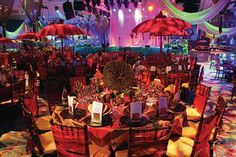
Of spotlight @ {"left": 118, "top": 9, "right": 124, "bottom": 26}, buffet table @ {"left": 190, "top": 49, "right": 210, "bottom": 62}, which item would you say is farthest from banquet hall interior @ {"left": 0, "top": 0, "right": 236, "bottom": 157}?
buffet table @ {"left": 190, "top": 49, "right": 210, "bottom": 62}

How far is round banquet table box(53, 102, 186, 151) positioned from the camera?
2.54m

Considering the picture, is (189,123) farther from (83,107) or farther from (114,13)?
(114,13)

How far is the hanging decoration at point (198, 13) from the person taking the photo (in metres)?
6.29

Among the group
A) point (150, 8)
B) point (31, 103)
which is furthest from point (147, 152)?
point (150, 8)

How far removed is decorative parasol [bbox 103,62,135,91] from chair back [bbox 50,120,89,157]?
1061mm

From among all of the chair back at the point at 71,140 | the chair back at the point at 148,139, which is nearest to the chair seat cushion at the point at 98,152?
the chair back at the point at 71,140

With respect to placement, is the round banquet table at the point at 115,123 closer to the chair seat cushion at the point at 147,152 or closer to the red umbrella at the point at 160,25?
the chair seat cushion at the point at 147,152

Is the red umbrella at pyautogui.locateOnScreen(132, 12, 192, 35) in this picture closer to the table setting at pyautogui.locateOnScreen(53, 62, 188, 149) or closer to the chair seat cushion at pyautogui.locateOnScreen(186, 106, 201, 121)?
the table setting at pyautogui.locateOnScreen(53, 62, 188, 149)

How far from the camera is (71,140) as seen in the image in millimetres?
2355

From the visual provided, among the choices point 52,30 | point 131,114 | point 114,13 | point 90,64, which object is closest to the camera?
point 131,114

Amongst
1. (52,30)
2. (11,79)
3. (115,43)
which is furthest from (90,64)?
(115,43)

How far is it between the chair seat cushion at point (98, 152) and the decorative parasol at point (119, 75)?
0.85m

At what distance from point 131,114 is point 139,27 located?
2.25 metres

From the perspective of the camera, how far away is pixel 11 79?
16.9 feet
